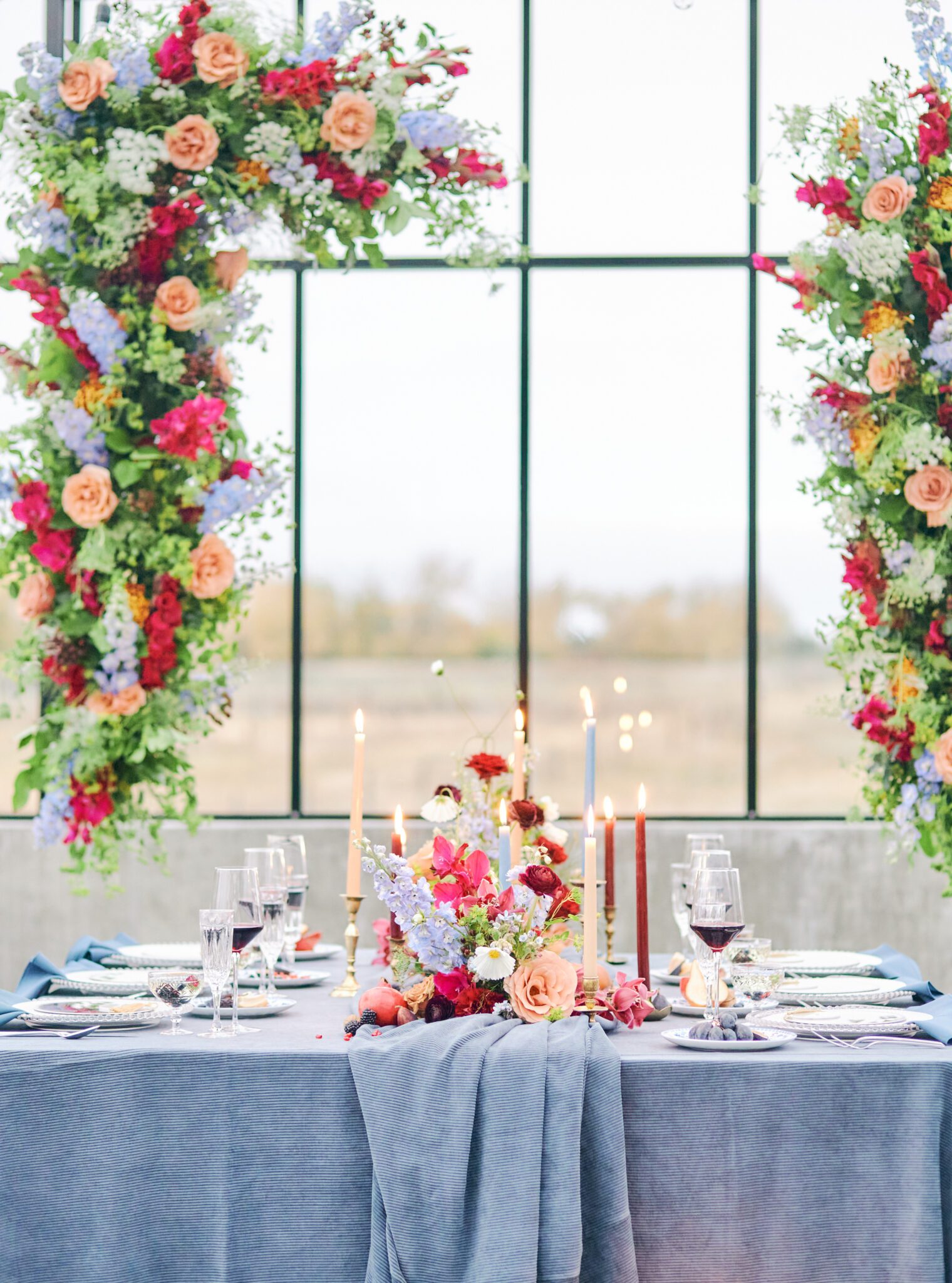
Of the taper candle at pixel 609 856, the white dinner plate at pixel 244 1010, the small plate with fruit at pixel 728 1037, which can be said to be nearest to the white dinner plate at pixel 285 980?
the white dinner plate at pixel 244 1010

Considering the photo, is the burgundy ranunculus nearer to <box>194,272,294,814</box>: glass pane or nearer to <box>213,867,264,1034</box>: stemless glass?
<box>213,867,264,1034</box>: stemless glass

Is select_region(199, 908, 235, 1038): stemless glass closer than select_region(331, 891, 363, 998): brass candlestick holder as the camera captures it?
Yes

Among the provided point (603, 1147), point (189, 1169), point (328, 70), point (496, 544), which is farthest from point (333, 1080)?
point (496, 544)

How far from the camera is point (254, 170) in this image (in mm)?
2639

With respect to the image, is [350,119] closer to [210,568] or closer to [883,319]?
[210,568]

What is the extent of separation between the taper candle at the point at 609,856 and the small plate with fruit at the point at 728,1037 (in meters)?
0.49

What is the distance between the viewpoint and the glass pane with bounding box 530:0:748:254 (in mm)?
4141

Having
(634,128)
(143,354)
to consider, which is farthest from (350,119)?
(634,128)

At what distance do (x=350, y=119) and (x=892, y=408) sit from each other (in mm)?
1171

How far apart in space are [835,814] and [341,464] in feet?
6.14

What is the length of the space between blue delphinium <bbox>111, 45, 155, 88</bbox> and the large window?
1.59m

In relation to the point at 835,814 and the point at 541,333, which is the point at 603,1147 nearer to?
the point at 835,814

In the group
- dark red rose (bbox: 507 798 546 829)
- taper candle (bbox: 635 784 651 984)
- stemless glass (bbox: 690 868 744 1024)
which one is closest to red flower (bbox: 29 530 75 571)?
dark red rose (bbox: 507 798 546 829)

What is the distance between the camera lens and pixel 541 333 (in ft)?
13.6
